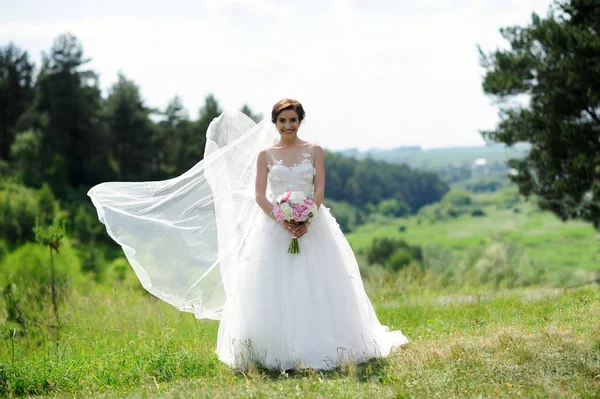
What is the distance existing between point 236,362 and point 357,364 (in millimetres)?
1188

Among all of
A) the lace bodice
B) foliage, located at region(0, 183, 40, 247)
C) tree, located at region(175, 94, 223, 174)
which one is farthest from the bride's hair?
tree, located at region(175, 94, 223, 174)

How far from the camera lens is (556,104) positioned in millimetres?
18078

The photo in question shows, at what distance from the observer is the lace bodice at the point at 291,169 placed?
6.50 meters

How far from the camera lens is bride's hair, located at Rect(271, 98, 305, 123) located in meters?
6.49

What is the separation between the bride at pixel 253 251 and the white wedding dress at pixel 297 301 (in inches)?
0.4

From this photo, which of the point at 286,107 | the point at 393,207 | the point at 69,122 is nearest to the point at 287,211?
the point at 286,107

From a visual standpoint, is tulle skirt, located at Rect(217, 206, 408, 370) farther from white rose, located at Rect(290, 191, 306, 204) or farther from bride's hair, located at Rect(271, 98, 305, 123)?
bride's hair, located at Rect(271, 98, 305, 123)

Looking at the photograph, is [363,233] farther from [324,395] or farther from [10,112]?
[324,395]

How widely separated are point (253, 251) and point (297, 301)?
714mm

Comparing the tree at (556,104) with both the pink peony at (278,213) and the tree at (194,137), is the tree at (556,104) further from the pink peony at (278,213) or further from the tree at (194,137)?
the tree at (194,137)

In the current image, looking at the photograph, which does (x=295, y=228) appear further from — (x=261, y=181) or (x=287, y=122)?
(x=287, y=122)

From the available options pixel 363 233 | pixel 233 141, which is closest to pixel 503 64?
pixel 233 141

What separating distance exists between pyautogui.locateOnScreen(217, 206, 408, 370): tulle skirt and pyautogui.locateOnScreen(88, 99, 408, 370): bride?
1cm

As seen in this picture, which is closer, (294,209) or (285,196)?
(294,209)
